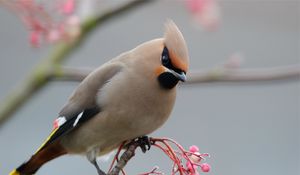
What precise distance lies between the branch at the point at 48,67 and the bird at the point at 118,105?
10.2 inches

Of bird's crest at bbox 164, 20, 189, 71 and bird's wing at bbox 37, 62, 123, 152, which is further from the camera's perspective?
bird's wing at bbox 37, 62, 123, 152

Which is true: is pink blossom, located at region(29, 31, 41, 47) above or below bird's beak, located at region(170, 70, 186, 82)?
above

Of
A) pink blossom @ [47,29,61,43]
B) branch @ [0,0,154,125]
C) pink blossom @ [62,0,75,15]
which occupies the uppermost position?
pink blossom @ [62,0,75,15]

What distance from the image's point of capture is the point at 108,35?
26.1 ft

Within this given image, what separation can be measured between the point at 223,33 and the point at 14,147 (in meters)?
2.42

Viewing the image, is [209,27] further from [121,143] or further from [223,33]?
[223,33]

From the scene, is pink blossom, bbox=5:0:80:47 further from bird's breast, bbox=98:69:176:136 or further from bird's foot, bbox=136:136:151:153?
bird's foot, bbox=136:136:151:153

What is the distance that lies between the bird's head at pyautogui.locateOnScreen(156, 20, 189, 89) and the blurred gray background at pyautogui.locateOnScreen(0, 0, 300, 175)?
250cm

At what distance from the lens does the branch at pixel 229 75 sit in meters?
4.01

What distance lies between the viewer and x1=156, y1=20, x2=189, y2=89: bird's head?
3.52 metres

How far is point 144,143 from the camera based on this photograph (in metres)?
3.70

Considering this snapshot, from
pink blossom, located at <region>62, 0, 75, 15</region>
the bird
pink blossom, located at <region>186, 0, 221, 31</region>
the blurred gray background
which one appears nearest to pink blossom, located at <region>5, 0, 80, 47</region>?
pink blossom, located at <region>62, 0, 75, 15</region>

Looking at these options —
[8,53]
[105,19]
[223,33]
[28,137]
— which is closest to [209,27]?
[105,19]

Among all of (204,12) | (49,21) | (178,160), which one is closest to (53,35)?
(49,21)
